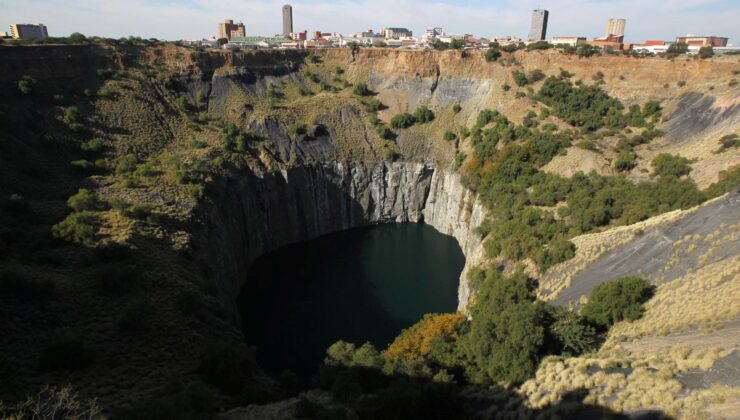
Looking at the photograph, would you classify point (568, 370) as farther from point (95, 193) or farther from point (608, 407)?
point (95, 193)

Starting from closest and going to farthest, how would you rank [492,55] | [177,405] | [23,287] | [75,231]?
1. [177,405]
2. [23,287]
3. [75,231]
4. [492,55]

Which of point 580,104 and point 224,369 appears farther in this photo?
point 580,104

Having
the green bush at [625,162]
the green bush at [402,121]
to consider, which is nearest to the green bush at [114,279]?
the green bush at [625,162]

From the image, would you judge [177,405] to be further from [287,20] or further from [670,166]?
[287,20]

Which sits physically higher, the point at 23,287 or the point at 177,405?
the point at 23,287

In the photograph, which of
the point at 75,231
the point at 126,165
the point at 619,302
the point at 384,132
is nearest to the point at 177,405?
the point at 75,231

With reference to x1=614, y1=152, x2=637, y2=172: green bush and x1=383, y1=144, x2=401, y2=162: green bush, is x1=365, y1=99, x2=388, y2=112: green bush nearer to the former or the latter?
x1=383, y1=144, x2=401, y2=162: green bush
